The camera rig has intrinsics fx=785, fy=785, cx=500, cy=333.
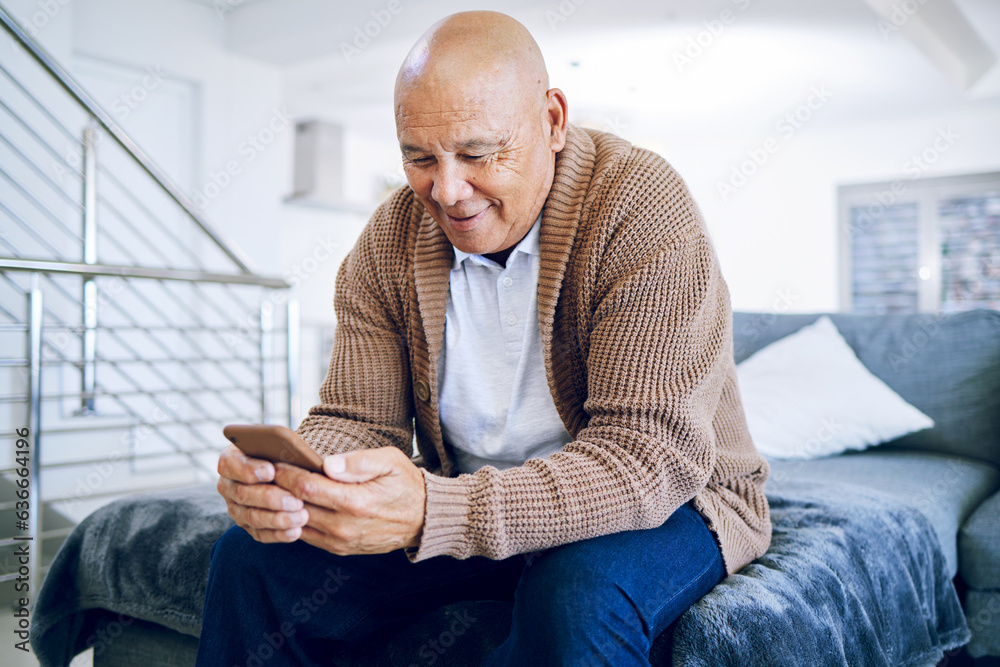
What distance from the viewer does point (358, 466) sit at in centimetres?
80

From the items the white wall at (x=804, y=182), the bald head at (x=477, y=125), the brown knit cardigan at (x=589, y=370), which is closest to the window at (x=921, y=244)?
the white wall at (x=804, y=182)

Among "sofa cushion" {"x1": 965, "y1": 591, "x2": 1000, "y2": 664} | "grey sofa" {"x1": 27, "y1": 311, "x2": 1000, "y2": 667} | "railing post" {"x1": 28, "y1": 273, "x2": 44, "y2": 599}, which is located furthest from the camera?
"railing post" {"x1": 28, "y1": 273, "x2": 44, "y2": 599}

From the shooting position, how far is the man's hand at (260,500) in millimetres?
830

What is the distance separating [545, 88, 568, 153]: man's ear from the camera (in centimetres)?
111

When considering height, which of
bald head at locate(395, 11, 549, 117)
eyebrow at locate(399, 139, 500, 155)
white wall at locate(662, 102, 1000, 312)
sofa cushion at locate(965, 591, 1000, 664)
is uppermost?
white wall at locate(662, 102, 1000, 312)

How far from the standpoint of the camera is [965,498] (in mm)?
1720

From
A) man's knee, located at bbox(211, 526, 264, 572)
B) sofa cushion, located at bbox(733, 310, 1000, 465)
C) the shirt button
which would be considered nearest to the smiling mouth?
the shirt button

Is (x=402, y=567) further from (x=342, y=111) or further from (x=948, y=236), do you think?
(x=948, y=236)

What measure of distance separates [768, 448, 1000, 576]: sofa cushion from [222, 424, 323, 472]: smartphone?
43.2 inches

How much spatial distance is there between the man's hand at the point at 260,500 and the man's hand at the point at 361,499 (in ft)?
0.03

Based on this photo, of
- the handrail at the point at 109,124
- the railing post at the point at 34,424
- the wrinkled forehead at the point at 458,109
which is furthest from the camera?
the handrail at the point at 109,124

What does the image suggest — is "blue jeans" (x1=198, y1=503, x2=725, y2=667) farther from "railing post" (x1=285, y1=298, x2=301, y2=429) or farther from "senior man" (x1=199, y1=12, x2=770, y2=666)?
"railing post" (x1=285, y1=298, x2=301, y2=429)

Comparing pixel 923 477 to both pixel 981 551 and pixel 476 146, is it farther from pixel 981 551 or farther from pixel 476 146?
pixel 476 146

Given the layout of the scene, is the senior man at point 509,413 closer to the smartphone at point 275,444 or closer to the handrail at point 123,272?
the smartphone at point 275,444
